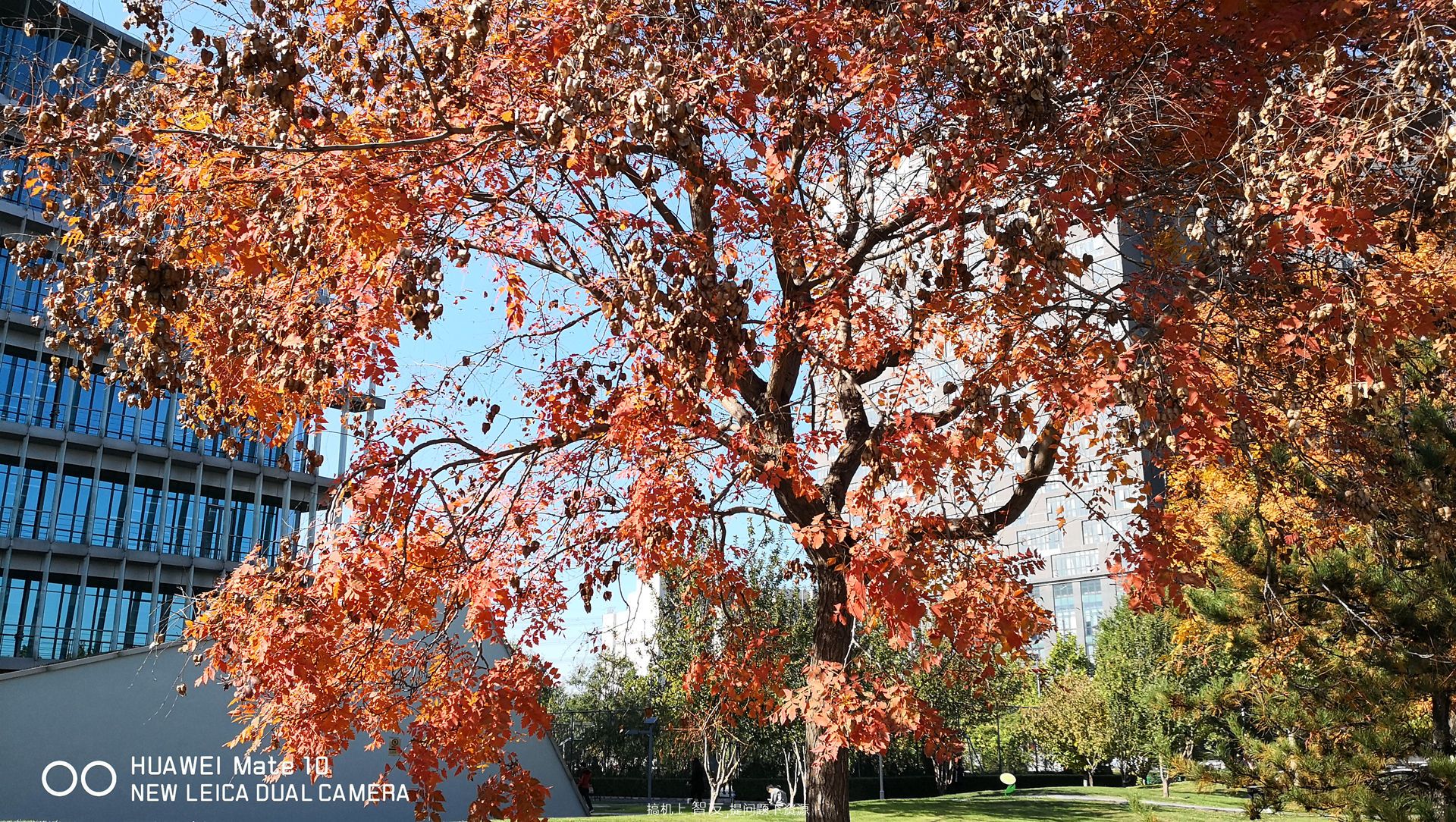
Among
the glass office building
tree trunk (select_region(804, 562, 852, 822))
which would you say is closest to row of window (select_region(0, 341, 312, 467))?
the glass office building

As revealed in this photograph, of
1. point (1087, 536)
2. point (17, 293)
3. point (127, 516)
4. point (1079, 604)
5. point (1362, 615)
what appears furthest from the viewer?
point (1079, 604)

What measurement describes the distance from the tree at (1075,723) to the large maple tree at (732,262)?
101 ft

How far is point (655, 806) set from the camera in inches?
1318

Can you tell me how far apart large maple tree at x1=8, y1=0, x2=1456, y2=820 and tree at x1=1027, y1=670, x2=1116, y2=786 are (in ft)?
101

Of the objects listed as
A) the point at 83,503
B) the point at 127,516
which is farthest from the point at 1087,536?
the point at 83,503

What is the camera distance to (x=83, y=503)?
3397 cm

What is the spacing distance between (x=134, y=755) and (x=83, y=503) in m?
20.8

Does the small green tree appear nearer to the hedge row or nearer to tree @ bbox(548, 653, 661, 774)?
the hedge row

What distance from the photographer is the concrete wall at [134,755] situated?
17.0m

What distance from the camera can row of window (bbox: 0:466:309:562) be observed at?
3244 centimetres

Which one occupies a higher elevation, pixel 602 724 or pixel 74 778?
pixel 74 778

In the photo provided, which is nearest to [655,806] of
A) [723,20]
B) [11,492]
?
[11,492]

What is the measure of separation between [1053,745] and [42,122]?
44769 millimetres

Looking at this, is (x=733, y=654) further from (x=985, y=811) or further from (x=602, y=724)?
(x=602, y=724)
